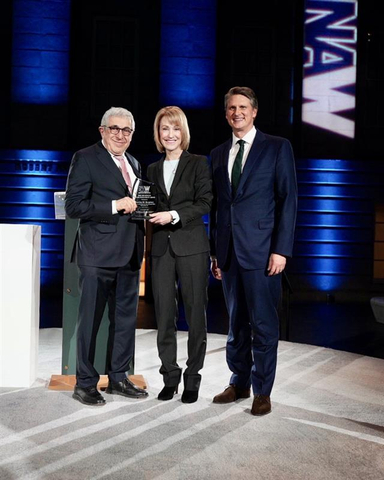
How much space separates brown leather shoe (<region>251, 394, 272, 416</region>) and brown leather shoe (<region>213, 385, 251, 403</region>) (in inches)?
11.1

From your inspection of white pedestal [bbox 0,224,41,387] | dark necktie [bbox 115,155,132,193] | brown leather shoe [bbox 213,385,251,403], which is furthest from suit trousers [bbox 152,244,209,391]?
white pedestal [bbox 0,224,41,387]

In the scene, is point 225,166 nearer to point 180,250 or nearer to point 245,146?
point 245,146

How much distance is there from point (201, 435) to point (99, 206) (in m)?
1.56

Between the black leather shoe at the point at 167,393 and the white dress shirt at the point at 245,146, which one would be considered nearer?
the white dress shirt at the point at 245,146

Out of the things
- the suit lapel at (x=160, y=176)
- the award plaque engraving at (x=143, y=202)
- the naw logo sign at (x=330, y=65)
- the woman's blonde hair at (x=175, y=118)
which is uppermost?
the naw logo sign at (x=330, y=65)

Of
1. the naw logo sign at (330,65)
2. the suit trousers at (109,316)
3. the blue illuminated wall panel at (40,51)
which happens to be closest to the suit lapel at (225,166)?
the suit trousers at (109,316)

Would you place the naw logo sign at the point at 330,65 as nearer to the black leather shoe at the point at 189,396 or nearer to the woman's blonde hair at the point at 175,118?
the woman's blonde hair at the point at 175,118

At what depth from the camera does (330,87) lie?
13.6 meters

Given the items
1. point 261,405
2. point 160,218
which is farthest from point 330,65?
point 261,405

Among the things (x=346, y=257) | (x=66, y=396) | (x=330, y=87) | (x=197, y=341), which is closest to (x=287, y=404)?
(x=197, y=341)

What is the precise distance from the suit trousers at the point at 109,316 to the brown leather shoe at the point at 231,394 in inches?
27.3

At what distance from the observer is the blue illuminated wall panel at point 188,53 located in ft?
43.2

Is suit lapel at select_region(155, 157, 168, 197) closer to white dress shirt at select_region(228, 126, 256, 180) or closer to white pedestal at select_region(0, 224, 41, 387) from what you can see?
white dress shirt at select_region(228, 126, 256, 180)

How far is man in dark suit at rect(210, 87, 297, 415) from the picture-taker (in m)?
3.96
